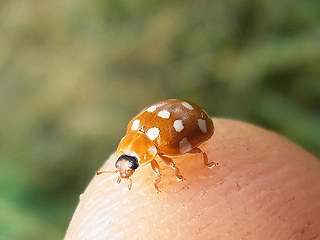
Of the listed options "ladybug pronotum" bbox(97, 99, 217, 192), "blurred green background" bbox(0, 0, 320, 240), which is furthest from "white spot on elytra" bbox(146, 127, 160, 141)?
"blurred green background" bbox(0, 0, 320, 240)

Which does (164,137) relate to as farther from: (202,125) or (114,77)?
(114,77)

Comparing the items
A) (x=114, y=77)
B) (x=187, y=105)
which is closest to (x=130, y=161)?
(x=187, y=105)

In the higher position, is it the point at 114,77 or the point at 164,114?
the point at 164,114

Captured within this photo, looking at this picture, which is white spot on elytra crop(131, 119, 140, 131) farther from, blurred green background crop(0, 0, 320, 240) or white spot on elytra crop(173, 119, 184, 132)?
blurred green background crop(0, 0, 320, 240)

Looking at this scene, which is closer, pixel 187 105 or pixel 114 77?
pixel 187 105

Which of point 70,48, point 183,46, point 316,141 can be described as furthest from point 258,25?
point 70,48

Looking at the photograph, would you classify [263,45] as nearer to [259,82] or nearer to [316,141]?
[259,82]
